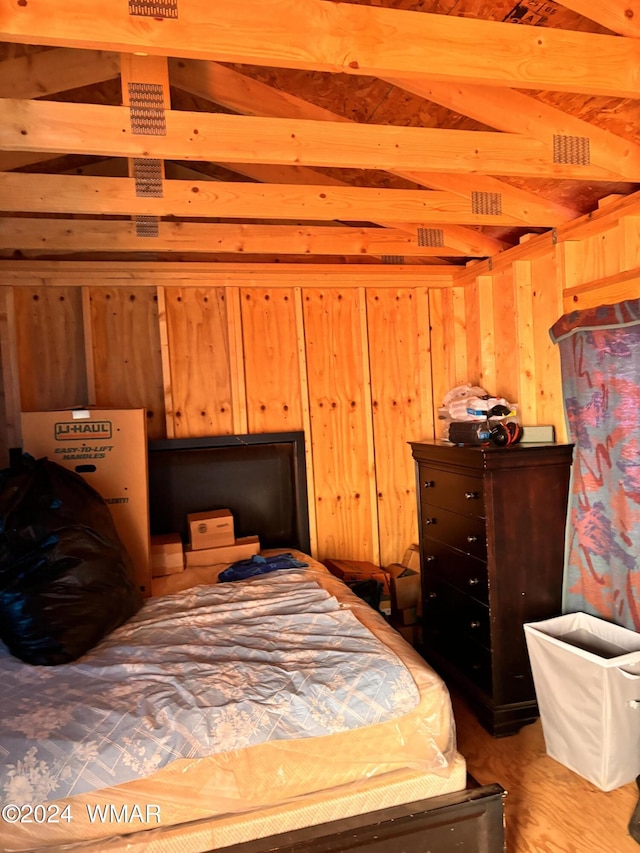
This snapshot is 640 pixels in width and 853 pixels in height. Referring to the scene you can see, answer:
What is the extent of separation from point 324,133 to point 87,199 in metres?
0.98

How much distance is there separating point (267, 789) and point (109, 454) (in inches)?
66.7

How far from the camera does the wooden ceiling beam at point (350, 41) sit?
4.24ft

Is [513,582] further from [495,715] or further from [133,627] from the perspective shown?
[133,627]

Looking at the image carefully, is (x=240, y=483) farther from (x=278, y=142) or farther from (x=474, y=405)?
(x=278, y=142)

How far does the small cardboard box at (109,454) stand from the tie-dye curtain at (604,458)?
196cm

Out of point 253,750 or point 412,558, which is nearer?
point 253,750

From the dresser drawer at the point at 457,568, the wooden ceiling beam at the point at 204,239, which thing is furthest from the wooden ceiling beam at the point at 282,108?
the dresser drawer at the point at 457,568

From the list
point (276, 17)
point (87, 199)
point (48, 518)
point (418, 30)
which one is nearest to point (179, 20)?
point (276, 17)

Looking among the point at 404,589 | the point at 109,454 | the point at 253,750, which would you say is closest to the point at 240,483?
the point at 109,454

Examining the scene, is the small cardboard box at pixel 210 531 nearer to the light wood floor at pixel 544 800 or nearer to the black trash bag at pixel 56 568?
the black trash bag at pixel 56 568

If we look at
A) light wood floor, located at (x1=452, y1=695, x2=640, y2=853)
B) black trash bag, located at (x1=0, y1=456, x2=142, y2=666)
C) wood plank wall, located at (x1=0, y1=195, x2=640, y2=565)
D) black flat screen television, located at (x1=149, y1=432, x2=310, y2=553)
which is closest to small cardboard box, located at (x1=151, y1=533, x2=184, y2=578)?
black flat screen television, located at (x1=149, y1=432, x2=310, y2=553)

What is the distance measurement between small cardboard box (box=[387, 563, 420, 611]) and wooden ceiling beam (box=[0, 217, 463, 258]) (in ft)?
6.18

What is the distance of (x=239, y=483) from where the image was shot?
10.8 ft

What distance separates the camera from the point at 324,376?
3.48m
